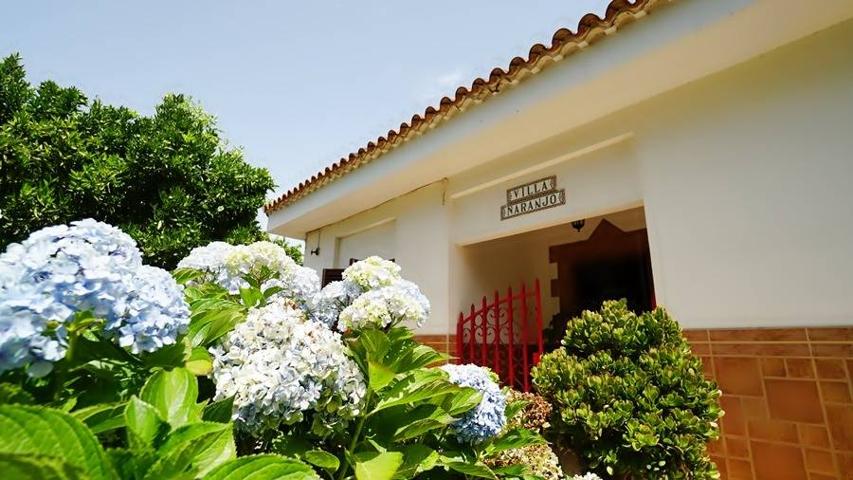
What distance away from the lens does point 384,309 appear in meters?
1.51

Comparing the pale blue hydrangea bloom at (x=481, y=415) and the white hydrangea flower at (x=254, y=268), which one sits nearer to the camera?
the pale blue hydrangea bloom at (x=481, y=415)

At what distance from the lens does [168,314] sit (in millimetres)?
919

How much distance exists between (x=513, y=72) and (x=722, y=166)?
1632mm

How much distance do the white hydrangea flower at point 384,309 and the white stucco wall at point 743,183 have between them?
2221 millimetres

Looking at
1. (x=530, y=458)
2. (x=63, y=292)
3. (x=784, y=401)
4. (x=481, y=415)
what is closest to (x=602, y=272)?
(x=784, y=401)

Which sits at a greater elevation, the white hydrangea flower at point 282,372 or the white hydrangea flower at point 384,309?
the white hydrangea flower at point 384,309

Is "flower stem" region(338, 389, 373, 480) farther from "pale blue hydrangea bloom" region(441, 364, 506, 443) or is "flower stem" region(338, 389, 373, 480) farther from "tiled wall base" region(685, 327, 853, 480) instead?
"tiled wall base" region(685, 327, 853, 480)

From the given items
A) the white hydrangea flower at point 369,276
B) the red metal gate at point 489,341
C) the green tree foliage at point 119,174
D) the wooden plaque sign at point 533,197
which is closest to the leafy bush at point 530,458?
the white hydrangea flower at point 369,276

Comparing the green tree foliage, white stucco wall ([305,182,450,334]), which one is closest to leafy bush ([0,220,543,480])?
white stucco wall ([305,182,450,334])

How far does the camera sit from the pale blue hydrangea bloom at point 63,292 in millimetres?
679

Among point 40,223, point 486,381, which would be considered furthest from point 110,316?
point 40,223

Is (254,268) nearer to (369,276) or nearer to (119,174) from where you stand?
(369,276)

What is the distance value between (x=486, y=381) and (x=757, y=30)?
269cm

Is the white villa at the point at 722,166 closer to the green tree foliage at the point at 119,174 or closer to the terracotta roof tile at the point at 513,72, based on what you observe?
the terracotta roof tile at the point at 513,72
